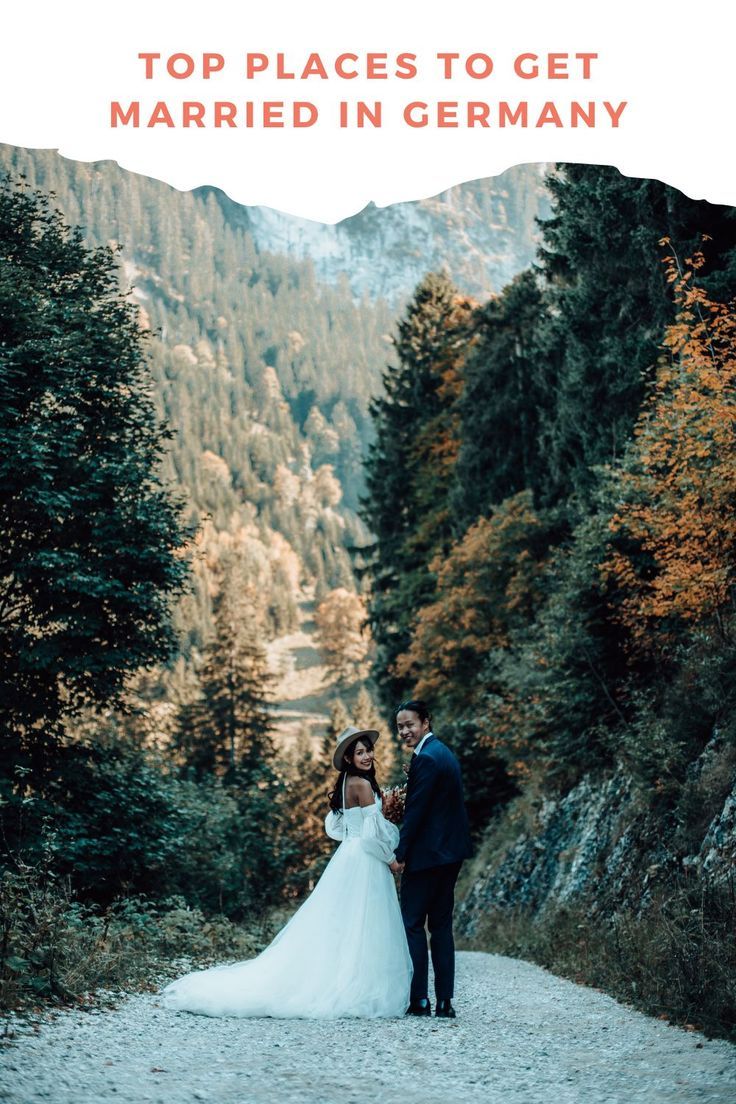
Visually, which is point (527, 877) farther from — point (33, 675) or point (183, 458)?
point (183, 458)

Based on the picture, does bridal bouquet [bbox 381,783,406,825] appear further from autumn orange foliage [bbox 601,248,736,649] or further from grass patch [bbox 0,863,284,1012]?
autumn orange foliage [bbox 601,248,736,649]

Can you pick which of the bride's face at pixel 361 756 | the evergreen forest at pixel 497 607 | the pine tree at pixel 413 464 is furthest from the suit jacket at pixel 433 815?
the pine tree at pixel 413 464

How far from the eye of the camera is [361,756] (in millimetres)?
7461

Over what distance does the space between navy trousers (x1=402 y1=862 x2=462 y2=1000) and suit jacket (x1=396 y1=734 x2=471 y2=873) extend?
0.09 meters

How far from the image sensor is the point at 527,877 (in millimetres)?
17344

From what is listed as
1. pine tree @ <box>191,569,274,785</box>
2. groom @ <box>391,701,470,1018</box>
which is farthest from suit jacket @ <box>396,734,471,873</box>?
pine tree @ <box>191,569,274,785</box>

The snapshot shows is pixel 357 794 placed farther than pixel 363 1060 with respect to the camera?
Yes

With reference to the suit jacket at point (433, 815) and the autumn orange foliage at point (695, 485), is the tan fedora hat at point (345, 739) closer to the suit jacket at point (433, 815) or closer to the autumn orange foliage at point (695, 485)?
the suit jacket at point (433, 815)

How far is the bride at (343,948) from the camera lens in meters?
6.61

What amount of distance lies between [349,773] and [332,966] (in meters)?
1.28

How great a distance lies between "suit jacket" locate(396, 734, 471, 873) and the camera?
6.82 meters

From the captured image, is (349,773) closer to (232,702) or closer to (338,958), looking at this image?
(338,958)

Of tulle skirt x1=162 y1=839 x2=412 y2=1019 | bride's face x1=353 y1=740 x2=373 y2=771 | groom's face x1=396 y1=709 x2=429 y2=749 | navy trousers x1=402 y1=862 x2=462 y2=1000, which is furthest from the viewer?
bride's face x1=353 y1=740 x2=373 y2=771

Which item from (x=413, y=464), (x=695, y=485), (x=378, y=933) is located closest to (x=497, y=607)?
(x=413, y=464)
